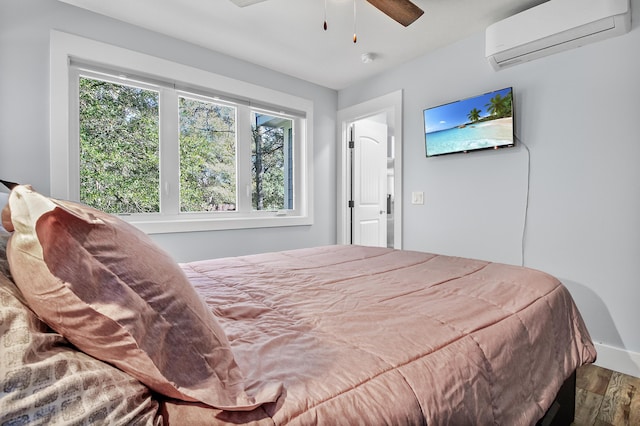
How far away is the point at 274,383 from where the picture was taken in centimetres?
62

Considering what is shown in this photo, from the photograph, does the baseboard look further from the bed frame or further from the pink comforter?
the pink comforter

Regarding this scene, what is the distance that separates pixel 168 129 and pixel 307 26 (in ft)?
4.72

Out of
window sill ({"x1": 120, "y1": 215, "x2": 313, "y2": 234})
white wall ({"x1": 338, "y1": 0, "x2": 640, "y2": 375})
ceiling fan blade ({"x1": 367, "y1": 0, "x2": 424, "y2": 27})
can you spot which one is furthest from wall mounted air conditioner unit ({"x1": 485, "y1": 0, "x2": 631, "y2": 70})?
window sill ({"x1": 120, "y1": 215, "x2": 313, "y2": 234})

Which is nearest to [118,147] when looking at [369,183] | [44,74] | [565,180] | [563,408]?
[44,74]

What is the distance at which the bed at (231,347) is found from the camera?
0.47 metres

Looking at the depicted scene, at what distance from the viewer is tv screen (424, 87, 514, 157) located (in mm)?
2414

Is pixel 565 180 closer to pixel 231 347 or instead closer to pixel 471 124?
pixel 471 124

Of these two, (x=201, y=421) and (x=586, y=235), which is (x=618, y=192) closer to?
(x=586, y=235)

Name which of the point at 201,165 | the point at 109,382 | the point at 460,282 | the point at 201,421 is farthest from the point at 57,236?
the point at 201,165

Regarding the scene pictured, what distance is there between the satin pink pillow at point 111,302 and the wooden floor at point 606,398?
73.4 inches

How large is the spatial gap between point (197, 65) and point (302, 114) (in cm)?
118

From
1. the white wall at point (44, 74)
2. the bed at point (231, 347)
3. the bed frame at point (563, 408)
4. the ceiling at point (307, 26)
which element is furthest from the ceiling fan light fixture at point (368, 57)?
the bed frame at point (563, 408)

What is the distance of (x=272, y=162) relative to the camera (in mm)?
3490

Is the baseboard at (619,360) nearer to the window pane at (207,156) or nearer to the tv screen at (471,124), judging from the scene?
the tv screen at (471,124)
